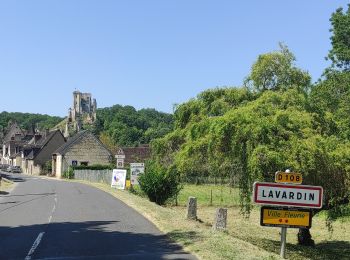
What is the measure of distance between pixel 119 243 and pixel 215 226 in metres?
4.33

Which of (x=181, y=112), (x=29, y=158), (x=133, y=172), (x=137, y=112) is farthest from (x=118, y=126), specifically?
(x=181, y=112)

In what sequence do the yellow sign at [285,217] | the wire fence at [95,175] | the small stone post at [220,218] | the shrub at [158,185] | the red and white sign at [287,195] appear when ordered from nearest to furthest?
the red and white sign at [287,195], the yellow sign at [285,217], the small stone post at [220,218], the shrub at [158,185], the wire fence at [95,175]

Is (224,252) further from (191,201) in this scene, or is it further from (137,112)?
(137,112)

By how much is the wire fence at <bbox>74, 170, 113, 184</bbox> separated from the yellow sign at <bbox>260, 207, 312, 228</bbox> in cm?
3972

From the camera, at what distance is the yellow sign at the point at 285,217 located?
34.7 ft

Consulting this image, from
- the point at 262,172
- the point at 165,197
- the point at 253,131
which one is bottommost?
the point at 165,197

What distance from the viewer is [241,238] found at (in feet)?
55.7

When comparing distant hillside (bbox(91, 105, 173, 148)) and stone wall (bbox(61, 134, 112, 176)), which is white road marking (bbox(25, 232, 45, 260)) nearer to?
stone wall (bbox(61, 134, 112, 176))

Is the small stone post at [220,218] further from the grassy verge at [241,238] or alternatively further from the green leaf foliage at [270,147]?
the green leaf foliage at [270,147]

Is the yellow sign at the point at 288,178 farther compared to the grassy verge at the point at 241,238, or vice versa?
the grassy verge at the point at 241,238

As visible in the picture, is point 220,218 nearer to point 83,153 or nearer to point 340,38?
point 340,38

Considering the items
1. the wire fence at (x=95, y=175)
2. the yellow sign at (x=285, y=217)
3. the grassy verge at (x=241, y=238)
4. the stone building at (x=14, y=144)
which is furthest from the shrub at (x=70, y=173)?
the yellow sign at (x=285, y=217)

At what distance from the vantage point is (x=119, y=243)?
12.5 metres

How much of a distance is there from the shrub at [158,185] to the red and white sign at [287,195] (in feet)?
56.9
